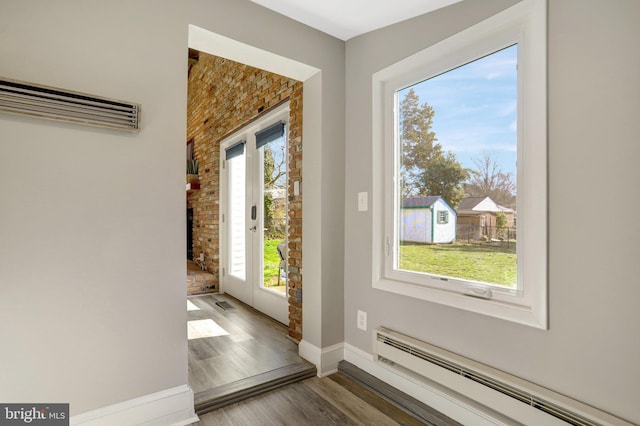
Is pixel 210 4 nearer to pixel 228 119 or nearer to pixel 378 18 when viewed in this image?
pixel 378 18

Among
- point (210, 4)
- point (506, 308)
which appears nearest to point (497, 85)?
point (506, 308)

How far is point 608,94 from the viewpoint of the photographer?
1.31 metres

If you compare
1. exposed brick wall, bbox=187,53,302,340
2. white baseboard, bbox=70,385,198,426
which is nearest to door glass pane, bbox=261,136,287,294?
exposed brick wall, bbox=187,53,302,340

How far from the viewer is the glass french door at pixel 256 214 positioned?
138 inches

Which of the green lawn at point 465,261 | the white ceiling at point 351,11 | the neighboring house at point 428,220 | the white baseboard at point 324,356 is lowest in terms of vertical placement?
the white baseboard at point 324,356

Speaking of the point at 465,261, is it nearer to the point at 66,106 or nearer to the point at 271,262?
the point at 66,106

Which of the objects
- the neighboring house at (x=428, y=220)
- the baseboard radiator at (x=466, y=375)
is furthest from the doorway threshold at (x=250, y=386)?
the neighboring house at (x=428, y=220)

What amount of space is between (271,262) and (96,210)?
2.24 m

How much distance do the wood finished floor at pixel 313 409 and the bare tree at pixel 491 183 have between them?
1317 millimetres

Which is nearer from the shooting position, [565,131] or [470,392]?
[565,131]

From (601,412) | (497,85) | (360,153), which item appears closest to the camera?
(601,412)

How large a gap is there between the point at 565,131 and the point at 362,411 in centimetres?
182

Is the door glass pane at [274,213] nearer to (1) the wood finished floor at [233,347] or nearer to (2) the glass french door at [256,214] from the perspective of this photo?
(2) the glass french door at [256,214]

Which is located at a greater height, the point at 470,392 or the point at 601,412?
the point at 601,412
